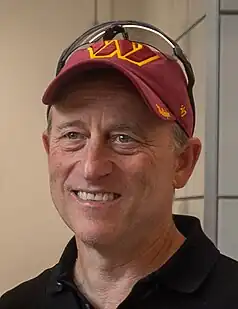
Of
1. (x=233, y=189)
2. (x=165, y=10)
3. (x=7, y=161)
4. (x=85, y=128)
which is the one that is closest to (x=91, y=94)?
(x=85, y=128)

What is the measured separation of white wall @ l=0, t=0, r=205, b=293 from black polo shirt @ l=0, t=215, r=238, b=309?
117 cm

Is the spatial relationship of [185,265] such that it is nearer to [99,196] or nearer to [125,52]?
[99,196]

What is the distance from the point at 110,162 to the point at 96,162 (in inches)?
0.7

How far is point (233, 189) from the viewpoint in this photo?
1.26m

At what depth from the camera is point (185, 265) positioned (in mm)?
859

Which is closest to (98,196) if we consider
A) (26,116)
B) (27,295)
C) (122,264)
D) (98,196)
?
(98,196)

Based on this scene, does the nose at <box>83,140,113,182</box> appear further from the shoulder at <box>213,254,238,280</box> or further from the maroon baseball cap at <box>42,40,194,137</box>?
the shoulder at <box>213,254,238,280</box>

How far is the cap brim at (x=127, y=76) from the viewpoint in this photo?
786 mm

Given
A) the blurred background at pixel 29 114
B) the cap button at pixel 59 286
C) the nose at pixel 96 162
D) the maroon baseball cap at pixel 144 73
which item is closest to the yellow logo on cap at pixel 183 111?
the maroon baseball cap at pixel 144 73

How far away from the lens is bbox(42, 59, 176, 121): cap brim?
2.58 ft

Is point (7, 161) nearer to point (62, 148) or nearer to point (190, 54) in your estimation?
point (190, 54)

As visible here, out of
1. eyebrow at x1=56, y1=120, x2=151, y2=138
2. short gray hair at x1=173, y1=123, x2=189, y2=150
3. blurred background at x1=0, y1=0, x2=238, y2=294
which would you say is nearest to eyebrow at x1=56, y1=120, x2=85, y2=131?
eyebrow at x1=56, y1=120, x2=151, y2=138

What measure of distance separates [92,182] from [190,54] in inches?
28.4

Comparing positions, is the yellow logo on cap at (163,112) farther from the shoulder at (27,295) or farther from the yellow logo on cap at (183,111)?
the shoulder at (27,295)
